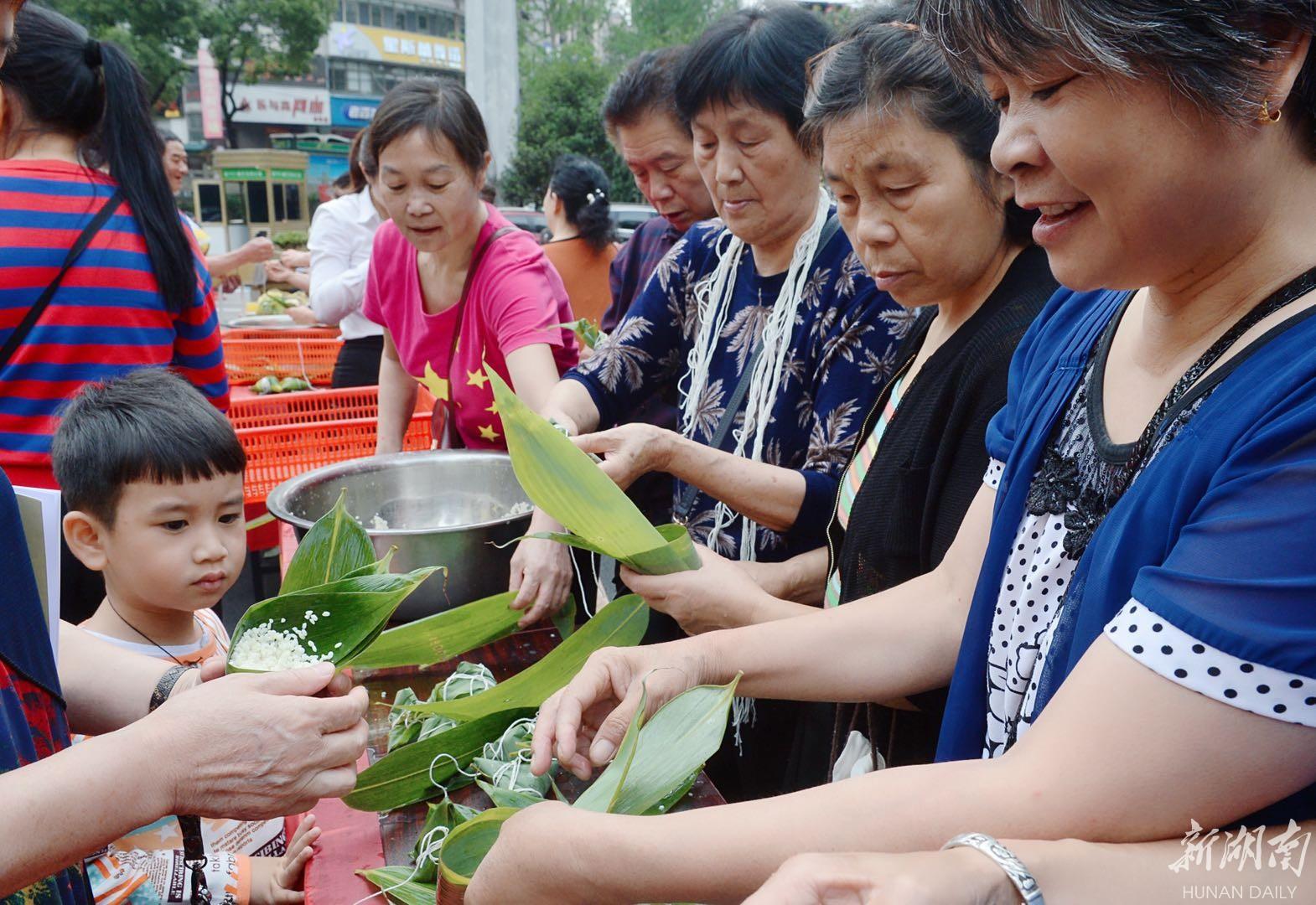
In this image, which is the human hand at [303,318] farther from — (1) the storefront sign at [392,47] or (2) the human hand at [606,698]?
(1) the storefront sign at [392,47]

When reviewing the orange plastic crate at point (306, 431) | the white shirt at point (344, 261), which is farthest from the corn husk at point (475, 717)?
the white shirt at point (344, 261)

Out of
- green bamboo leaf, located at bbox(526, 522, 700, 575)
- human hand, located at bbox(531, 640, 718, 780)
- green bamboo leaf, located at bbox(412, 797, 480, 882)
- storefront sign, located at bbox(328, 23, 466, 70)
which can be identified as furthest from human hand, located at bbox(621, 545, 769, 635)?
storefront sign, located at bbox(328, 23, 466, 70)

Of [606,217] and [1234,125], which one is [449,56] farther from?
[1234,125]

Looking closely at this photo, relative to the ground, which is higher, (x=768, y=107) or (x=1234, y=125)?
(x=768, y=107)

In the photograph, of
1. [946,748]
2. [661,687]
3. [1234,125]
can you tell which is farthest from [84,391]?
[1234,125]

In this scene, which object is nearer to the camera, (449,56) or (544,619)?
(544,619)

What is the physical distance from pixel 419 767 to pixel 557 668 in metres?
0.29

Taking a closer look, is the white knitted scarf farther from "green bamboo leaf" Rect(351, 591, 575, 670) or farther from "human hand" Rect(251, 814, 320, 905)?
"human hand" Rect(251, 814, 320, 905)

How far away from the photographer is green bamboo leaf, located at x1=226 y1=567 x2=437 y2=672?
1525 mm

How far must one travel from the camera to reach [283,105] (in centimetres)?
3678

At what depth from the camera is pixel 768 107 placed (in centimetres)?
210

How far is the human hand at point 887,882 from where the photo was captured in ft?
2.55

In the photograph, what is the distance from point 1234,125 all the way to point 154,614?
2.04 metres

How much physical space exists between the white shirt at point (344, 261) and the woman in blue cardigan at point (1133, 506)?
146 inches
